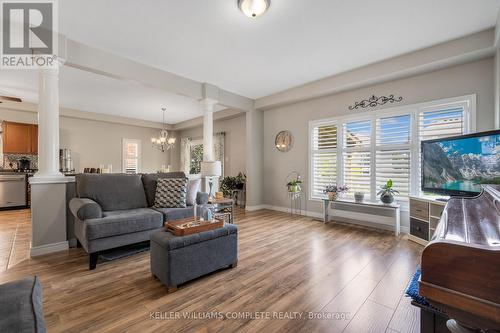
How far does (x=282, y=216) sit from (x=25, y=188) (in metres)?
6.42

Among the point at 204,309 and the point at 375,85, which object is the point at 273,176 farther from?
the point at 204,309

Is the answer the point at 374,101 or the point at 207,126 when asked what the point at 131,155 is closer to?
the point at 207,126

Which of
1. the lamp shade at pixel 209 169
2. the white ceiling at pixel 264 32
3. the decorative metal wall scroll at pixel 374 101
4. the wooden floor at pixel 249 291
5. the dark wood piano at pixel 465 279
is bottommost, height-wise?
the wooden floor at pixel 249 291

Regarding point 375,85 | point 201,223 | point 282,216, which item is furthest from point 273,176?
point 201,223

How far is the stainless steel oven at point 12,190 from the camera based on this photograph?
5.38 meters

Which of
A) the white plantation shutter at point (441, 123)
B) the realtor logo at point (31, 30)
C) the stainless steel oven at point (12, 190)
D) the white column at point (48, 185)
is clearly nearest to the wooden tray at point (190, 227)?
the white column at point (48, 185)

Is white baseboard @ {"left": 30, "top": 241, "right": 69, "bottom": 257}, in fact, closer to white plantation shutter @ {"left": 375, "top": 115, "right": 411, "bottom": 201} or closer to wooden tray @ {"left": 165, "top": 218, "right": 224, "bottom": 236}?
wooden tray @ {"left": 165, "top": 218, "right": 224, "bottom": 236}

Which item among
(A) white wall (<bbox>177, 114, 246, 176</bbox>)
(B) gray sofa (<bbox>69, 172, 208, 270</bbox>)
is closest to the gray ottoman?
(B) gray sofa (<bbox>69, 172, 208, 270</bbox>)

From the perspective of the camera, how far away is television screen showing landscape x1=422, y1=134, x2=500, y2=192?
2.37m

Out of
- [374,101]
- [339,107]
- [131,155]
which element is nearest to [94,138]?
[131,155]

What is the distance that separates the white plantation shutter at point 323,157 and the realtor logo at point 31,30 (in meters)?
4.46

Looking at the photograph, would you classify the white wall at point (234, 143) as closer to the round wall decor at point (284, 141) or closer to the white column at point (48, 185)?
the round wall decor at point (284, 141)

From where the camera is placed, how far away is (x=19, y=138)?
19.4 feet

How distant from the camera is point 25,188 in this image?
222 inches
